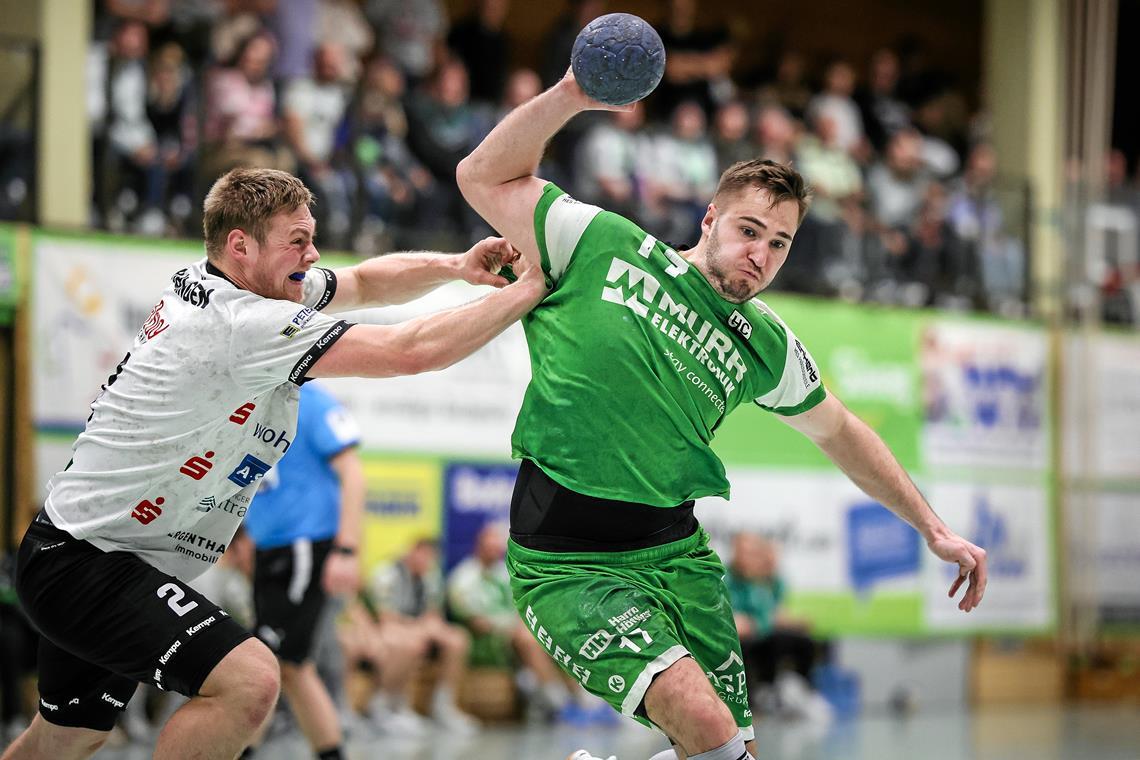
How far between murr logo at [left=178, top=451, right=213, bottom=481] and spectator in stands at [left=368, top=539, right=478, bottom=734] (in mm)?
7526

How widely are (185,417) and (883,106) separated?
14.5 metres

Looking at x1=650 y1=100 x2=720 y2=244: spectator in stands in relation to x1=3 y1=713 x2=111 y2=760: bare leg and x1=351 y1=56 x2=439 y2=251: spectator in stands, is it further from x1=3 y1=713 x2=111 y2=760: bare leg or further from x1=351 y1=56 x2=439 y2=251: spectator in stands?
x1=3 y1=713 x2=111 y2=760: bare leg

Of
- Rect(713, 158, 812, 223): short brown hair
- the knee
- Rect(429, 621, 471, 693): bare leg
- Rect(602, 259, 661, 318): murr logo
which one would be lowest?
Rect(429, 621, 471, 693): bare leg

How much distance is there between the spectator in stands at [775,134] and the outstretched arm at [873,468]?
10313 mm

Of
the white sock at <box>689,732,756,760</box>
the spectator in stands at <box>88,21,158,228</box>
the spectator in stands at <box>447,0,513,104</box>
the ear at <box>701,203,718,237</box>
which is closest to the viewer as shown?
the white sock at <box>689,732,756,760</box>

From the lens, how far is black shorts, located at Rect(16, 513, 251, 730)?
4238 mm

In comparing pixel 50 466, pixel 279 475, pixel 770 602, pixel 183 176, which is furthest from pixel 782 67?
pixel 279 475

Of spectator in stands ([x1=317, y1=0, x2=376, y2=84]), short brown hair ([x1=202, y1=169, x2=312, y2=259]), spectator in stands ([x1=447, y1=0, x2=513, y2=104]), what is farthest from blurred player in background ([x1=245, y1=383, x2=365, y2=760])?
spectator in stands ([x1=447, y1=0, x2=513, y2=104])

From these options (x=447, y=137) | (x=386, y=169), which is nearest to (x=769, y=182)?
(x=386, y=169)

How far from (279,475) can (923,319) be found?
32.3 feet

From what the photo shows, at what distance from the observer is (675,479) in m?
4.46

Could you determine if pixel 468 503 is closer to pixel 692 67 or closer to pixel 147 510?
pixel 692 67

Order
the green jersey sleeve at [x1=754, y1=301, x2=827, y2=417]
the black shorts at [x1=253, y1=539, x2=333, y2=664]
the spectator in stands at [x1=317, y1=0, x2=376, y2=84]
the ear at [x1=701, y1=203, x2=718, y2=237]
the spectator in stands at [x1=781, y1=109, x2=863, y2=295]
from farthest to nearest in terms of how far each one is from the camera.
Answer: the spectator in stands at [x1=781, y1=109, x2=863, y2=295], the spectator in stands at [x1=317, y1=0, x2=376, y2=84], the black shorts at [x1=253, y1=539, x2=333, y2=664], the green jersey sleeve at [x1=754, y1=301, x2=827, y2=417], the ear at [x1=701, y1=203, x2=718, y2=237]

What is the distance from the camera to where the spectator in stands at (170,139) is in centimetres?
1145
